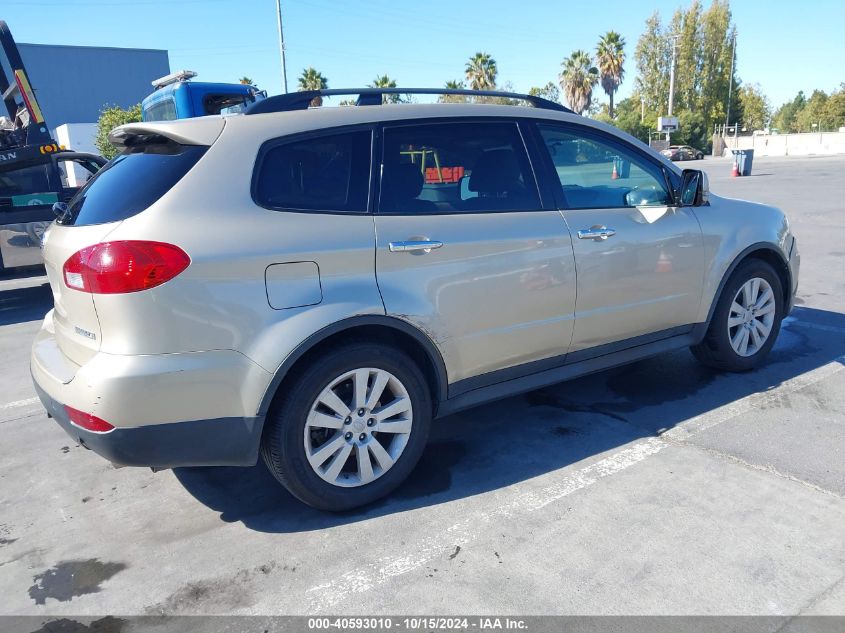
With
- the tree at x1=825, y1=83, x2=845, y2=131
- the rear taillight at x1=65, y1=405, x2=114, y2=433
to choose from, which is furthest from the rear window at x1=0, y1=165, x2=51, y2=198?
the tree at x1=825, y1=83, x2=845, y2=131

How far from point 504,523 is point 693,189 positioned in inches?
98.3

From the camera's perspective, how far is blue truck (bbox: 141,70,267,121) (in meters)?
10.6

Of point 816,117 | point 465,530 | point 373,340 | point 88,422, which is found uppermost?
point 816,117

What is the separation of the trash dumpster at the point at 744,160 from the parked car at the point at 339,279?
90.1 ft

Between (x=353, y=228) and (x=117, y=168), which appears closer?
(x=353, y=228)

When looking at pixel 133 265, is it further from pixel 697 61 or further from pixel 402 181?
pixel 697 61

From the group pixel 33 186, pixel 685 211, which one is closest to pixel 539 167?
pixel 685 211

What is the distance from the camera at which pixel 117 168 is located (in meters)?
3.20

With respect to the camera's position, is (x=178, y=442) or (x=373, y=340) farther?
(x=373, y=340)

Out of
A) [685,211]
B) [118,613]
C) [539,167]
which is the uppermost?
[539,167]

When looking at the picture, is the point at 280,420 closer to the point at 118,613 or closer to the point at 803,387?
the point at 118,613

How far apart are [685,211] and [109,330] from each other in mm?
3375

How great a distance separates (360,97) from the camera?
339 cm

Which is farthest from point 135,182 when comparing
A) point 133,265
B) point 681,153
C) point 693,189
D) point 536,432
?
point 681,153
